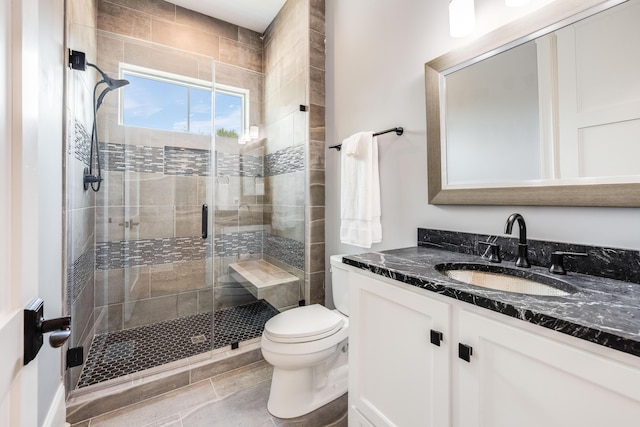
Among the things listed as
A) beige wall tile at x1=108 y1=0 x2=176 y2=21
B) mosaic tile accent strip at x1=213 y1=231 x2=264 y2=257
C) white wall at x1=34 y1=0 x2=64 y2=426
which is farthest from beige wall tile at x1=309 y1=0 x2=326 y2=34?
mosaic tile accent strip at x1=213 y1=231 x2=264 y2=257

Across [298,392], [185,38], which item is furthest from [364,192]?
[185,38]

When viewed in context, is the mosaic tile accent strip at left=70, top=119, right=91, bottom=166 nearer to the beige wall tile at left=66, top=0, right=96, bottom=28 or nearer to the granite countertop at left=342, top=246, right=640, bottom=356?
the beige wall tile at left=66, top=0, right=96, bottom=28

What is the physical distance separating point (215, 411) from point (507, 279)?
→ 5.34 ft

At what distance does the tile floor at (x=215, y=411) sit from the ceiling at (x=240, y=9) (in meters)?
3.11

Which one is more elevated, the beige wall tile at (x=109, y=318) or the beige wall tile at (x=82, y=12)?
the beige wall tile at (x=82, y=12)

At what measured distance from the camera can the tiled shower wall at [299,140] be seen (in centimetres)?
230

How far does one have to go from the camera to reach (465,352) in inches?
30.9

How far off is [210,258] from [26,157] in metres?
2.17

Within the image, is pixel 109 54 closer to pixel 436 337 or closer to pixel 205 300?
pixel 205 300

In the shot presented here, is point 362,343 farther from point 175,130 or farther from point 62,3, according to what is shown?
point 175,130

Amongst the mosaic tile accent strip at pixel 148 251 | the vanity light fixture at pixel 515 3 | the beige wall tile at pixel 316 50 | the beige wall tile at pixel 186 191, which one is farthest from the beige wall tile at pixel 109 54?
the vanity light fixture at pixel 515 3

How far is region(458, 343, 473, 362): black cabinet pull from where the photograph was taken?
777 mm

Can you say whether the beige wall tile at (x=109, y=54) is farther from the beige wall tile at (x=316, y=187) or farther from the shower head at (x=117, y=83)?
the beige wall tile at (x=316, y=187)

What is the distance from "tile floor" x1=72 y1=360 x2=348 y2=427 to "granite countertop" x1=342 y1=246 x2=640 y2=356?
1.01 m
